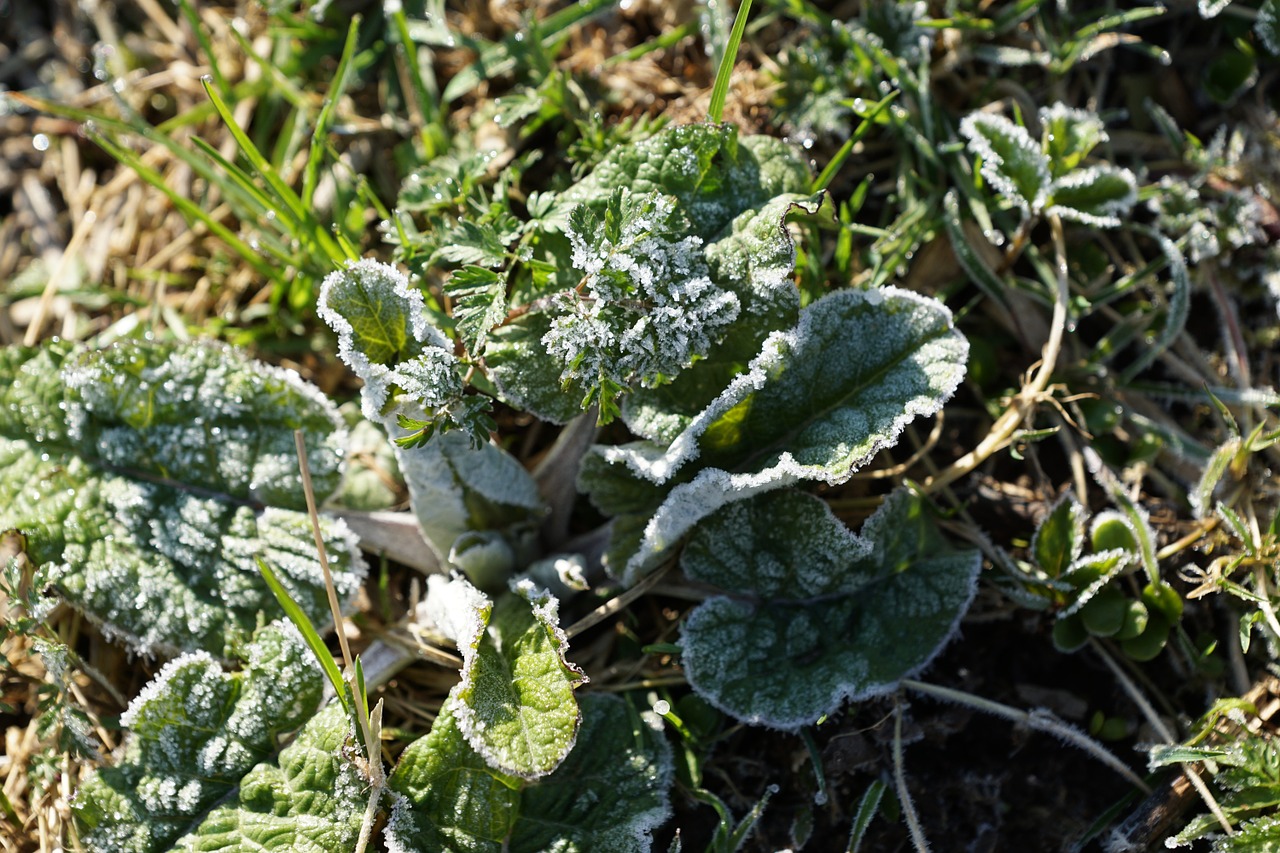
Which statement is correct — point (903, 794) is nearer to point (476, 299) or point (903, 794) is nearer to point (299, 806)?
point (299, 806)

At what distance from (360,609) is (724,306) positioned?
134 cm

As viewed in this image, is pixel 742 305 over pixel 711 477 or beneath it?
over

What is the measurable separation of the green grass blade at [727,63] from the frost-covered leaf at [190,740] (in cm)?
159

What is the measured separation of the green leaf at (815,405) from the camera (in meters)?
2.12

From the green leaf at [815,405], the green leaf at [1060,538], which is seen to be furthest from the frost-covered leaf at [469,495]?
the green leaf at [1060,538]

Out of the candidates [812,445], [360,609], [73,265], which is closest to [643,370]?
[812,445]

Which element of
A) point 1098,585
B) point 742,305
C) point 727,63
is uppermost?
point 727,63

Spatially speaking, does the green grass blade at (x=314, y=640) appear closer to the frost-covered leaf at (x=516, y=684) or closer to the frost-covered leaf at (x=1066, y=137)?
the frost-covered leaf at (x=516, y=684)

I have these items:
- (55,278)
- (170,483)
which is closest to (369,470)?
(170,483)

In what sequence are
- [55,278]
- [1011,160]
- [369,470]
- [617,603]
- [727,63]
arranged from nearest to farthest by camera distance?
[727,63] → [617,603] → [1011,160] → [369,470] → [55,278]

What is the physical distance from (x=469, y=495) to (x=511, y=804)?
0.73 metres

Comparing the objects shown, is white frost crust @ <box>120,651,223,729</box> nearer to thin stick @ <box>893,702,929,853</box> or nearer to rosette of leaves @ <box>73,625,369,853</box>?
rosette of leaves @ <box>73,625,369,853</box>

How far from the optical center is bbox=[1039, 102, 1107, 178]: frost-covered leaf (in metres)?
2.58

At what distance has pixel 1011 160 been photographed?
8.41 ft
